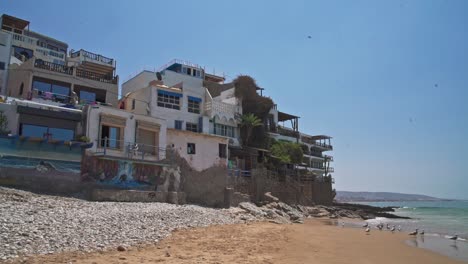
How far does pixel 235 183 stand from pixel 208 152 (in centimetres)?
438

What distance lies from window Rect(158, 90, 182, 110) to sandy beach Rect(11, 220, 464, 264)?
18.3 metres

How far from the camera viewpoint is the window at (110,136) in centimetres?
2957

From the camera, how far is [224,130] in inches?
1785

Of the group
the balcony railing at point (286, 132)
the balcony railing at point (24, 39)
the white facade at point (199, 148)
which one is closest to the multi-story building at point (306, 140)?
the balcony railing at point (286, 132)

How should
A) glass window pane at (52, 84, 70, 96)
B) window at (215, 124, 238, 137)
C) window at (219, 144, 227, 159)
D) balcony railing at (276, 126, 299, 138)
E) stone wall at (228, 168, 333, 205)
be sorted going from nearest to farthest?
glass window pane at (52, 84, 70, 96) → window at (219, 144, 227, 159) → stone wall at (228, 168, 333, 205) → window at (215, 124, 238, 137) → balcony railing at (276, 126, 299, 138)

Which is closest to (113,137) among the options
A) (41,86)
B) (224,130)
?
(41,86)

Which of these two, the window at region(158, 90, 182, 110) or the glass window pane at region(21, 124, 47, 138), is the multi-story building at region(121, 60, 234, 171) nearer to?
the window at region(158, 90, 182, 110)

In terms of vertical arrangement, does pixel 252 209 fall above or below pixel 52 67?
below

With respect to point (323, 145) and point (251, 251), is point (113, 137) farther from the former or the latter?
point (323, 145)

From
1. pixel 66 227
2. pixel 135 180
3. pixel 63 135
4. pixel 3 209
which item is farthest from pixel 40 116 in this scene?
pixel 66 227

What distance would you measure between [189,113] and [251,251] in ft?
85.0

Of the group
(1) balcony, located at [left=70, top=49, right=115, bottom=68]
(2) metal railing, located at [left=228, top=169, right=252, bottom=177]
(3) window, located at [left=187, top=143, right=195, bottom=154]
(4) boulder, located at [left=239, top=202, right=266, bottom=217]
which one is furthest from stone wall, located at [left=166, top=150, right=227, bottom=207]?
(1) balcony, located at [left=70, top=49, right=115, bottom=68]

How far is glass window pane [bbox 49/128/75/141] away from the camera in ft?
91.2

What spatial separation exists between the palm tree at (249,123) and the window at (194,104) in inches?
297
